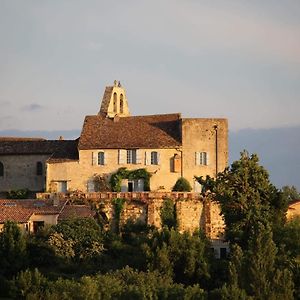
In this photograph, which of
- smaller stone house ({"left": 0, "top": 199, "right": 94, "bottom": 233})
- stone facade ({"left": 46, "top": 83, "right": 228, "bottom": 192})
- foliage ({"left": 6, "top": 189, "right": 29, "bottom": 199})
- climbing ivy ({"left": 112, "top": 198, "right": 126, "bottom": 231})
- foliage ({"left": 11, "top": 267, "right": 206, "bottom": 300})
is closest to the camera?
foliage ({"left": 11, "top": 267, "right": 206, "bottom": 300})

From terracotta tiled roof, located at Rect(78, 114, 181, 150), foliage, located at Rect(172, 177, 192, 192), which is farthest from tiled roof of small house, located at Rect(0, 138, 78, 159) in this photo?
foliage, located at Rect(172, 177, 192, 192)

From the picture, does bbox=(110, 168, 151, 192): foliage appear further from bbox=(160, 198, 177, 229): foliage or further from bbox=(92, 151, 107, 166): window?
bbox=(160, 198, 177, 229): foliage

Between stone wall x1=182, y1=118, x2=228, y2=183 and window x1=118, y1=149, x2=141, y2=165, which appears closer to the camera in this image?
stone wall x1=182, y1=118, x2=228, y2=183

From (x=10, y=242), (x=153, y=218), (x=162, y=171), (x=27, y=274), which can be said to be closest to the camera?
(x=27, y=274)

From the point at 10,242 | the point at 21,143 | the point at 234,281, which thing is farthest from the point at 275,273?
the point at 21,143

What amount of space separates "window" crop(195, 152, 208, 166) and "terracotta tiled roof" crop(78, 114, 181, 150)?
65.8 inches

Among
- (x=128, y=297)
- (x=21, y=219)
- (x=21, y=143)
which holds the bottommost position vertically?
(x=128, y=297)

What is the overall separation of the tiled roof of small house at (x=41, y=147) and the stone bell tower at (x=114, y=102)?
19.2 feet

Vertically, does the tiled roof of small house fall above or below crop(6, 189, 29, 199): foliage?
above

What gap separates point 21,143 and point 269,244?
1050 inches

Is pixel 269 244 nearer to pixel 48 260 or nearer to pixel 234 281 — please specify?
pixel 234 281

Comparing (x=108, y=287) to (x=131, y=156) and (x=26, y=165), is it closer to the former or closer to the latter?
(x=131, y=156)

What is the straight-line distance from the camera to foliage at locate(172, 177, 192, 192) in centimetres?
7138

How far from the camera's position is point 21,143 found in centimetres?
7719
